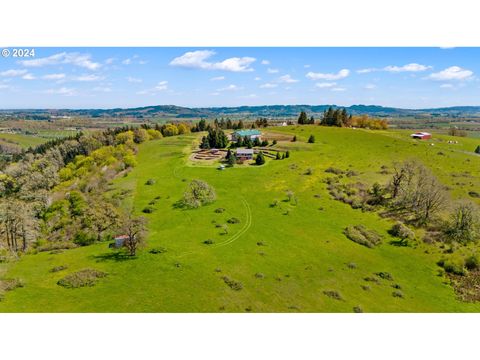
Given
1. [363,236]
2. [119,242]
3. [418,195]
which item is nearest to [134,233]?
[119,242]

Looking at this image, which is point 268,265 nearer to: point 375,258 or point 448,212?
point 375,258

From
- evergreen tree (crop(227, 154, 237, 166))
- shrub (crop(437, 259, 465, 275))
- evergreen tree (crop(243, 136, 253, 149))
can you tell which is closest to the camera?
shrub (crop(437, 259, 465, 275))

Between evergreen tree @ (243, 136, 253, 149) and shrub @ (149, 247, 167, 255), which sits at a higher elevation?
evergreen tree @ (243, 136, 253, 149)

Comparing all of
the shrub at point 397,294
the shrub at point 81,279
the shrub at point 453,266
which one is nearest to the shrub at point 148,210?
the shrub at point 81,279

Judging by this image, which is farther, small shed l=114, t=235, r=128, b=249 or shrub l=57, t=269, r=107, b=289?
small shed l=114, t=235, r=128, b=249

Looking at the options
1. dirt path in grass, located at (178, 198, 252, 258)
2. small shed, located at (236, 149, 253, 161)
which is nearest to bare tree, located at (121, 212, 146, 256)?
dirt path in grass, located at (178, 198, 252, 258)

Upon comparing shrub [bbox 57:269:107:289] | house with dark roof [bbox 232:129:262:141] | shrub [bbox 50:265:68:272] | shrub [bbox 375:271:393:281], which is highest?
house with dark roof [bbox 232:129:262:141]

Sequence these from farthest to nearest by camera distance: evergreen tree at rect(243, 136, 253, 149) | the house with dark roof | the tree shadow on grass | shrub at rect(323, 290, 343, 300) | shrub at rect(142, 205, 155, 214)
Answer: the house with dark roof
evergreen tree at rect(243, 136, 253, 149)
shrub at rect(142, 205, 155, 214)
the tree shadow on grass
shrub at rect(323, 290, 343, 300)

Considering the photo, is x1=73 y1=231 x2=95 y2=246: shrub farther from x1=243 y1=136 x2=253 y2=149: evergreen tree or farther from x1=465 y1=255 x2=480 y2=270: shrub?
x1=243 y1=136 x2=253 y2=149: evergreen tree
